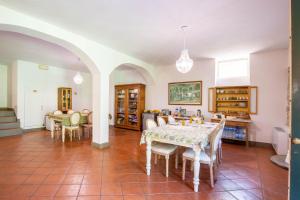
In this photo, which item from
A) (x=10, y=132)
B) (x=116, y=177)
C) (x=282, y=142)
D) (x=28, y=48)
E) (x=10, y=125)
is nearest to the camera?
(x=116, y=177)

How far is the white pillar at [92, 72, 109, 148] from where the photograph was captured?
3736mm

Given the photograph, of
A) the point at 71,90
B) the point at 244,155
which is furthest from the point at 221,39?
the point at 71,90

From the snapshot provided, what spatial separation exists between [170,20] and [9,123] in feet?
19.8

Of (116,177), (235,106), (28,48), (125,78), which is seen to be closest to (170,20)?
(116,177)

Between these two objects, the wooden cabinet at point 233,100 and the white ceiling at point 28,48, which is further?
the wooden cabinet at point 233,100

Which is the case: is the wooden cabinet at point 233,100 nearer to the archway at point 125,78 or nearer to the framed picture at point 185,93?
the framed picture at point 185,93

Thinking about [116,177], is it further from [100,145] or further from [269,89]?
[269,89]

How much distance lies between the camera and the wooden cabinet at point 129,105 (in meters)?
6.11

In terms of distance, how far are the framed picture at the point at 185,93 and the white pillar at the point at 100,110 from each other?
2.70 meters

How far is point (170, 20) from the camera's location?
8.36 ft

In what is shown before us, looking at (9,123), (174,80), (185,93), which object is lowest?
(9,123)

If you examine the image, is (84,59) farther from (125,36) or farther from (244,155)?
(244,155)

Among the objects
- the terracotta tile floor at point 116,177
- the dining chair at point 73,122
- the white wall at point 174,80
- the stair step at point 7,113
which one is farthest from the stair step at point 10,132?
the white wall at point 174,80

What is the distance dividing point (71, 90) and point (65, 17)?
4856 millimetres
